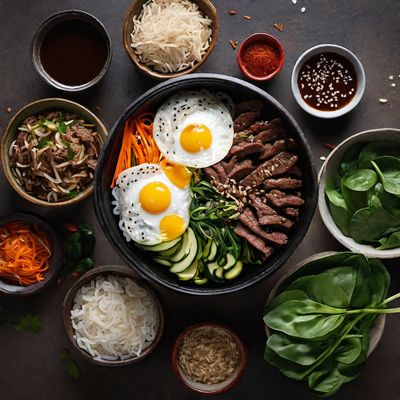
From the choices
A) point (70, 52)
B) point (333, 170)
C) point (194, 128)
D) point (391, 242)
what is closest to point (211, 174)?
point (194, 128)

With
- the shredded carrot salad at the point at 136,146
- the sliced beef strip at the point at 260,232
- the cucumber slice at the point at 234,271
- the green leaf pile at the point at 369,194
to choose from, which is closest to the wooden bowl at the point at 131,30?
the shredded carrot salad at the point at 136,146

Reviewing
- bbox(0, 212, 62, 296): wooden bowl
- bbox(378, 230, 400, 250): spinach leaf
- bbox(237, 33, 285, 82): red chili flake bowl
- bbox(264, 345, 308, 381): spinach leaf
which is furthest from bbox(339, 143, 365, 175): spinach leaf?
bbox(0, 212, 62, 296): wooden bowl

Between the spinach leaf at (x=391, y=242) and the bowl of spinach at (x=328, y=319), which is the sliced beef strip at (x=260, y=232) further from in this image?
the spinach leaf at (x=391, y=242)

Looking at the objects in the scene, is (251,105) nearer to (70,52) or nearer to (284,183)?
(284,183)

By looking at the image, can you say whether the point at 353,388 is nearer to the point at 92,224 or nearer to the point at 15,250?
the point at 92,224

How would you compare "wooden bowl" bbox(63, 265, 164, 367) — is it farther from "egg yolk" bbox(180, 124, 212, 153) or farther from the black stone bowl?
"egg yolk" bbox(180, 124, 212, 153)

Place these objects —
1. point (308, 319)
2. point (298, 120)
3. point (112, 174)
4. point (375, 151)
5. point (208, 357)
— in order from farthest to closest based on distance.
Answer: point (298, 120) < point (208, 357) < point (375, 151) < point (112, 174) < point (308, 319)
